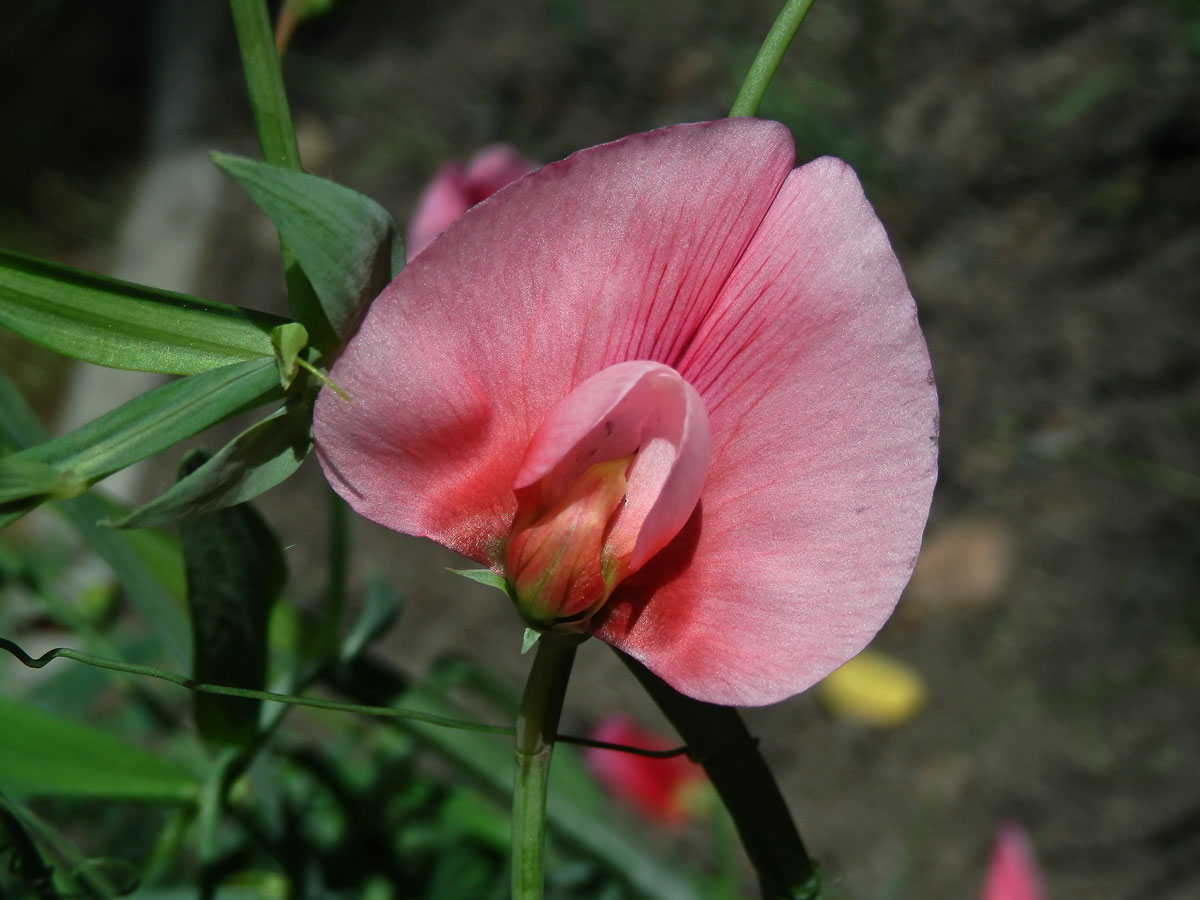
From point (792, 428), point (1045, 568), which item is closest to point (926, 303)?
point (1045, 568)

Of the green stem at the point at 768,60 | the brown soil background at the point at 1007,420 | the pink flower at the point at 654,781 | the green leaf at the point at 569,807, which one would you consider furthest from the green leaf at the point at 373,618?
the brown soil background at the point at 1007,420

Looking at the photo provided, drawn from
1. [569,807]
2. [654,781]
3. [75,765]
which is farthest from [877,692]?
[75,765]

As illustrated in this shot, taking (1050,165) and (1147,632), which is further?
(1050,165)

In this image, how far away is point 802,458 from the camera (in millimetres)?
293

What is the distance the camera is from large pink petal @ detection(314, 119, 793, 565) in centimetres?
27

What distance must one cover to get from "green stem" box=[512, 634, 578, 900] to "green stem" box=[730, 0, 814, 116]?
0.16 meters

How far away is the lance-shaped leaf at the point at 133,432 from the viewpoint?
0.84 ft

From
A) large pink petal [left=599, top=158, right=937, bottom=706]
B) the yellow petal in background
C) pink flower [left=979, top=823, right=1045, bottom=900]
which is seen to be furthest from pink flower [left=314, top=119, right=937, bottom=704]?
the yellow petal in background

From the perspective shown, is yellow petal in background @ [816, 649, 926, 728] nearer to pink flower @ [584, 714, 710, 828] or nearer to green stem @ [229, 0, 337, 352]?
pink flower @ [584, 714, 710, 828]

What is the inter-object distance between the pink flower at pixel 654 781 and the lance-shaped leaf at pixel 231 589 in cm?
81

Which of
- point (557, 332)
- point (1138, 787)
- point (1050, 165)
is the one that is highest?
point (557, 332)

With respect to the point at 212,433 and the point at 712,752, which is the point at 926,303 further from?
the point at 712,752

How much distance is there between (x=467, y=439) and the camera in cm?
30

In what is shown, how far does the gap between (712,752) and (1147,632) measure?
51.4 inches
